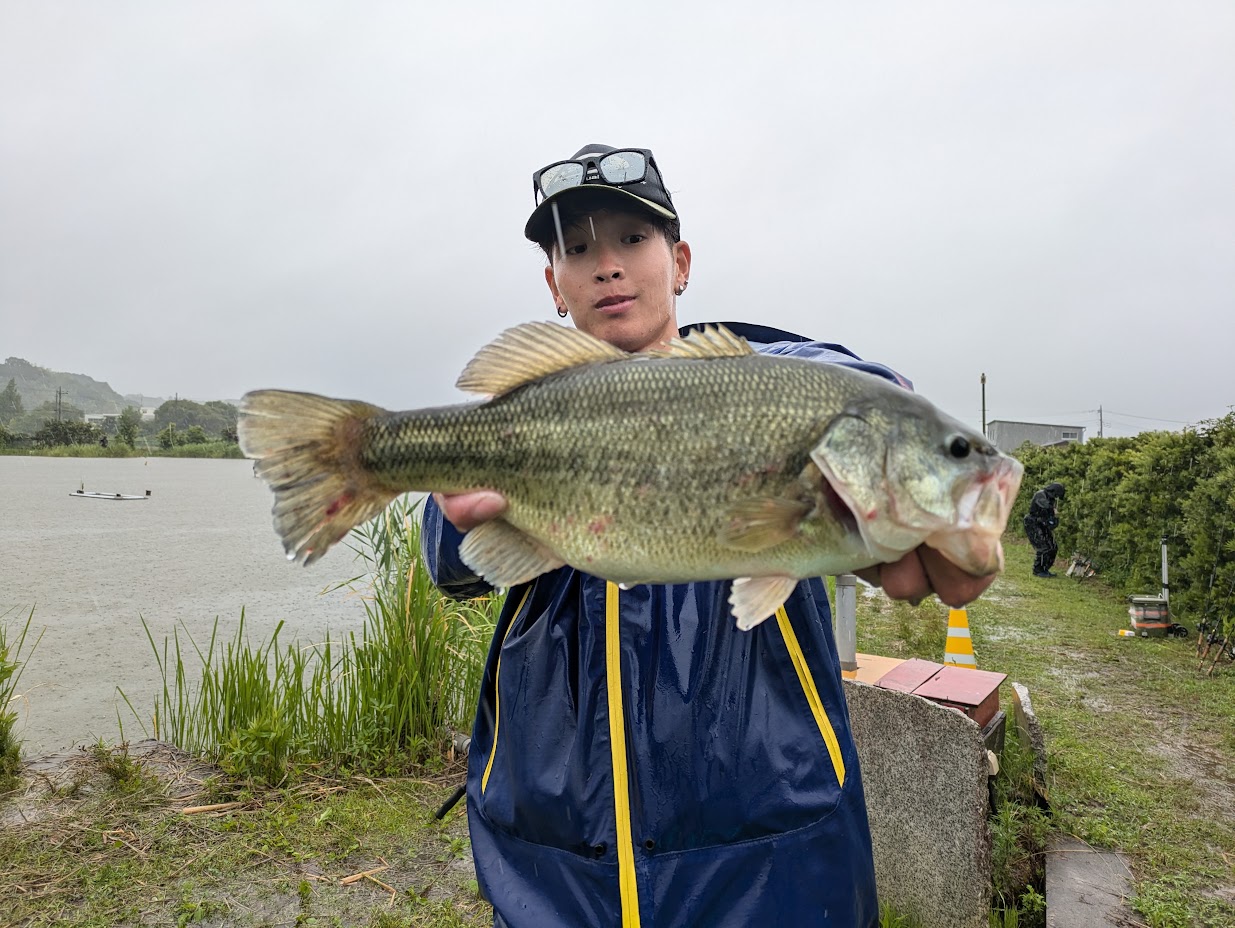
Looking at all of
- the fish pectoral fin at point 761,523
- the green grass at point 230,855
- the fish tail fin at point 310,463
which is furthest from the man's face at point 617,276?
the green grass at point 230,855

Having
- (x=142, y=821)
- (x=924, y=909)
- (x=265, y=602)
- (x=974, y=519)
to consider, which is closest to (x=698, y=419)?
(x=974, y=519)

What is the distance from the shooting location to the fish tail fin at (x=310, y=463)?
1.96m

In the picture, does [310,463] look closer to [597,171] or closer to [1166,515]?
[597,171]

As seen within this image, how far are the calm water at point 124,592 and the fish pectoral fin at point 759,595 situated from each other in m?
2.75

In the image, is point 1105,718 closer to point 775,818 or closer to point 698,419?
point 775,818

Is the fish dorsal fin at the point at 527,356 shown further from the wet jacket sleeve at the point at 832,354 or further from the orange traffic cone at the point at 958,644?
the orange traffic cone at the point at 958,644

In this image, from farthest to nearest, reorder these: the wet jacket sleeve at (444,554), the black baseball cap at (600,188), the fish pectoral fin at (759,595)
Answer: the black baseball cap at (600,188)
the wet jacket sleeve at (444,554)
the fish pectoral fin at (759,595)

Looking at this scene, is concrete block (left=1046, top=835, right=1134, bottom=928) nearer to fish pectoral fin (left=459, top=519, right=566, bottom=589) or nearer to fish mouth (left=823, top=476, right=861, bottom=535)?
fish mouth (left=823, top=476, right=861, bottom=535)

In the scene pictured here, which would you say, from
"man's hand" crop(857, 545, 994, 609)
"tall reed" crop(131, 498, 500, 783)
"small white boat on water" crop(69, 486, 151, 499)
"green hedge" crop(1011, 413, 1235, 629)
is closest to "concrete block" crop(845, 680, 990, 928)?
"man's hand" crop(857, 545, 994, 609)

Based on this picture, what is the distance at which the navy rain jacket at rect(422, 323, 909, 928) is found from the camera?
6.51 feet

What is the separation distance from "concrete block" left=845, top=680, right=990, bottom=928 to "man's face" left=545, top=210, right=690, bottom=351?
2260mm

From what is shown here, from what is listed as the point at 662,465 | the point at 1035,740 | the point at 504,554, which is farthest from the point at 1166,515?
the point at 504,554

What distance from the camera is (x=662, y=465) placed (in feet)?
6.23

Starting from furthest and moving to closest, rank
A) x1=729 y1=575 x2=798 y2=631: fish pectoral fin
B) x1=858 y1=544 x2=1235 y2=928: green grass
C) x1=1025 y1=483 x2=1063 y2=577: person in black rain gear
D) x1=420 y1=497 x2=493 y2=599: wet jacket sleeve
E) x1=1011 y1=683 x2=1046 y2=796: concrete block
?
x1=1025 y1=483 x2=1063 y2=577: person in black rain gear → x1=1011 y1=683 x2=1046 y2=796: concrete block → x1=858 y1=544 x2=1235 y2=928: green grass → x1=420 y1=497 x2=493 y2=599: wet jacket sleeve → x1=729 y1=575 x2=798 y2=631: fish pectoral fin
